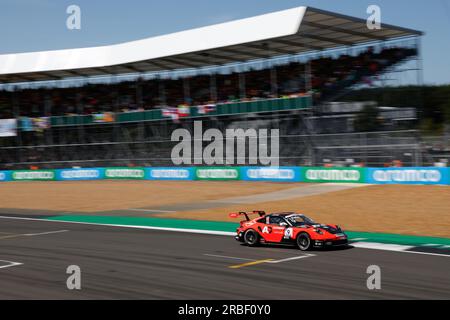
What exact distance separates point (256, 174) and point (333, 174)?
6.78m

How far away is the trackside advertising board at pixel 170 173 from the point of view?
153ft

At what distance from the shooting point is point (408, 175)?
3309 centimetres

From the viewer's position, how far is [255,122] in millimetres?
46531

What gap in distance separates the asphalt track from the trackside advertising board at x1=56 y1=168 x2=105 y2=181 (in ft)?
110

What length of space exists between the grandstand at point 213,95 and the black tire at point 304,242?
19845 millimetres

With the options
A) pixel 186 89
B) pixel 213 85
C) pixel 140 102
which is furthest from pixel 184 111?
pixel 140 102

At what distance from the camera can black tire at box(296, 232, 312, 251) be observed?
16.4 metres

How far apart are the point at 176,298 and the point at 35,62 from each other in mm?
48818

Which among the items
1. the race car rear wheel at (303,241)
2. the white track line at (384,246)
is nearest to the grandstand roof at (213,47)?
the white track line at (384,246)

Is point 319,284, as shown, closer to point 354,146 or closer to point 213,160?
point 354,146

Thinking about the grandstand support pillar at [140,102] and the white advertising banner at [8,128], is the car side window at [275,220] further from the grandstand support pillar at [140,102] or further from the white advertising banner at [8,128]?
the white advertising banner at [8,128]

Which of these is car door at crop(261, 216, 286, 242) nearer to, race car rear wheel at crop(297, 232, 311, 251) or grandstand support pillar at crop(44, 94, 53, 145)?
race car rear wheel at crop(297, 232, 311, 251)

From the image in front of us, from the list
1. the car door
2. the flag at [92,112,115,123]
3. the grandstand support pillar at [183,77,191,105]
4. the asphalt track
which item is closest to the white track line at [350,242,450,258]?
the asphalt track
